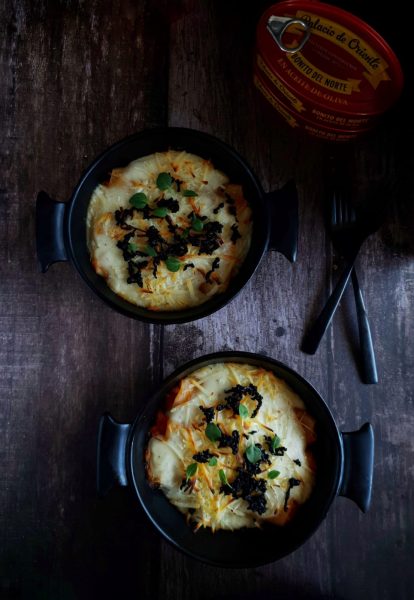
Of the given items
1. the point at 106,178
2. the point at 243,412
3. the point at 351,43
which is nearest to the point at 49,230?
the point at 106,178

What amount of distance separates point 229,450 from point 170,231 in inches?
29.3

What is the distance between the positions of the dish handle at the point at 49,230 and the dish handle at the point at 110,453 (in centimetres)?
56

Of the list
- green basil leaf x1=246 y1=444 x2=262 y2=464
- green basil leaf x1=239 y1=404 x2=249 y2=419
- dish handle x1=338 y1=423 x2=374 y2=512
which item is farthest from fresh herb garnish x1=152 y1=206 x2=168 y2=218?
dish handle x1=338 y1=423 x2=374 y2=512

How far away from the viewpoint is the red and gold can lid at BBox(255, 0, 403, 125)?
1.83 meters

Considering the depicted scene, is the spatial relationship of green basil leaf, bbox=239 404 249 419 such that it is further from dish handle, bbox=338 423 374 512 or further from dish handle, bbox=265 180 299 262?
dish handle, bbox=265 180 299 262

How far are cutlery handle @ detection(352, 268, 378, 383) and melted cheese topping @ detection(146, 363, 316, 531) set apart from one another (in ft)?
1.12

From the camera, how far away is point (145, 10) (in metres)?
2.35

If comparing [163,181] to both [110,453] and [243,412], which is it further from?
[110,453]

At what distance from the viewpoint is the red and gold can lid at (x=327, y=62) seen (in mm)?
1835

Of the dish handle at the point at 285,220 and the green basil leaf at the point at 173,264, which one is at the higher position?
the dish handle at the point at 285,220

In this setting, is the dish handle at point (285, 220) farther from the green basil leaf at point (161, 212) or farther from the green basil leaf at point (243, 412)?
the green basil leaf at point (243, 412)

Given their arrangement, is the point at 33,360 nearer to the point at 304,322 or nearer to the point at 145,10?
the point at 304,322

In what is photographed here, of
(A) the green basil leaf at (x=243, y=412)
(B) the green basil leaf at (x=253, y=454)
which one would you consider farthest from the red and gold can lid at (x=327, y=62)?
(B) the green basil leaf at (x=253, y=454)

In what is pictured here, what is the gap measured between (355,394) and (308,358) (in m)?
0.22
